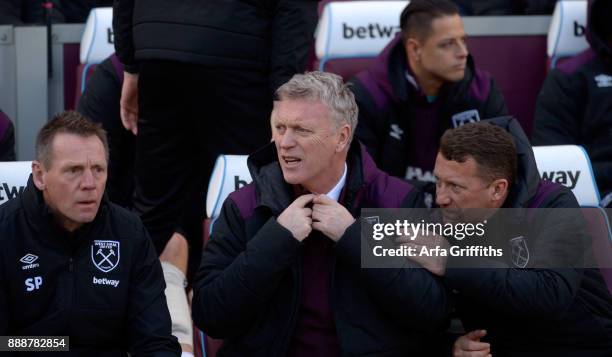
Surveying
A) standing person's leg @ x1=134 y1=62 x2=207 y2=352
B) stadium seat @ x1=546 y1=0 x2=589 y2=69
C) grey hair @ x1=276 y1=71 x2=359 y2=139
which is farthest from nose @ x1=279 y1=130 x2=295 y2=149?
stadium seat @ x1=546 y1=0 x2=589 y2=69

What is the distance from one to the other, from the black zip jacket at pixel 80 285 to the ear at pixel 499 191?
110cm

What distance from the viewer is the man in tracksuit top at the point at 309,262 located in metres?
3.43

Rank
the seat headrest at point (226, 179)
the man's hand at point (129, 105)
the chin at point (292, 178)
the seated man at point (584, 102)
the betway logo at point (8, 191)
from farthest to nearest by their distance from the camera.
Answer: the seated man at point (584, 102)
the man's hand at point (129, 105)
the seat headrest at point (226, 179)
the betway logo at point (8, 191)
the chin at point (292, 178)

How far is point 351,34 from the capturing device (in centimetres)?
555

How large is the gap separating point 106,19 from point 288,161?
2.13 metres

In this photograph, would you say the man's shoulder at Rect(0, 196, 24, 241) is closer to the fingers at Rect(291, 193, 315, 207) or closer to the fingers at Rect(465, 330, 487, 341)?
the fingers at Rect(291, 193, 315, 207)

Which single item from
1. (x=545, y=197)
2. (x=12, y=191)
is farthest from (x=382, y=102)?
(x=12, y=191)

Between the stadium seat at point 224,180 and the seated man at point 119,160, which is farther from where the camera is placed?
the seated man at point 119,160

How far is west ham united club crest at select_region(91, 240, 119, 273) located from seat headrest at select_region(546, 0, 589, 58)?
3088 millimetres

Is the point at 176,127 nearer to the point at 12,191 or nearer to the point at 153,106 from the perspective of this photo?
the point at 153,106

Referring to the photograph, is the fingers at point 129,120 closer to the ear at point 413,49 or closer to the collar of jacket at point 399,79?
the collar of jacket at point 399,79

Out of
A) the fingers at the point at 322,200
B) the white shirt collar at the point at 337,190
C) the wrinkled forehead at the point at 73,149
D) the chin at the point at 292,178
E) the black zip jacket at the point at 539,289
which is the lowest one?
the black zip jacket at the point at 539,289

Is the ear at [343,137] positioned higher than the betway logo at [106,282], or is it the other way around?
the ear at [343,137]

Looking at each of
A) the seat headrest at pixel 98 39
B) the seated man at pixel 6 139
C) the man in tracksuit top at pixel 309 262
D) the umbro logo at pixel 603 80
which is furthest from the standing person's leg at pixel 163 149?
the umbro logo at pixel 603 80
